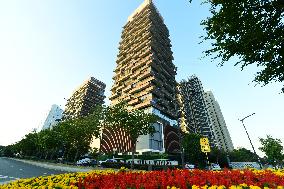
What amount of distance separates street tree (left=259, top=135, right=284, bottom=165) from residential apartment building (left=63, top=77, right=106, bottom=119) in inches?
3261

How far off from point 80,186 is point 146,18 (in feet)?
275

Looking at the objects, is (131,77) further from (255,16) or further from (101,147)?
(255,16)

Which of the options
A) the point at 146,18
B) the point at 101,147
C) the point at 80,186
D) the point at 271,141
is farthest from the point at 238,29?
the point at 146,18

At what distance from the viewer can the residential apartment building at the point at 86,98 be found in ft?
391

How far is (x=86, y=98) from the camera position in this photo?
395ft

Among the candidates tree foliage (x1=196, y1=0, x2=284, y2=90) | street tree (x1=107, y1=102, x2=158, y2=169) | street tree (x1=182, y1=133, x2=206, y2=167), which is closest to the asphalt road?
street tree (x1=107, y1=102, x2=158, y2=169)

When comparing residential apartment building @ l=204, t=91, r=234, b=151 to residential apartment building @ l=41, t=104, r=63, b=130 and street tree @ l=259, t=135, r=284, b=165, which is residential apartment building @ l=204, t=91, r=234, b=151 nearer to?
residential apartment building @ l=41, t=104, r=63, b=130

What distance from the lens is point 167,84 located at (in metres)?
78.3

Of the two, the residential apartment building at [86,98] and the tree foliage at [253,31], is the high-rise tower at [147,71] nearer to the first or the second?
the residential apartment building at [86,98]

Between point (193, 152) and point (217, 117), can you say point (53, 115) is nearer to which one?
point (217, 117)

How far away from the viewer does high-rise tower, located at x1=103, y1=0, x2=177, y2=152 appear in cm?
6612

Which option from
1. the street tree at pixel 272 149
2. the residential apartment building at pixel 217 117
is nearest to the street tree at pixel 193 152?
the street tree at pixel 272 149

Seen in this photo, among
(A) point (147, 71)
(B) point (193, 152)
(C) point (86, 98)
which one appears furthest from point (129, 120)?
(C) point (86, 98)

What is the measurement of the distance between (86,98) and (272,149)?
298 ft
